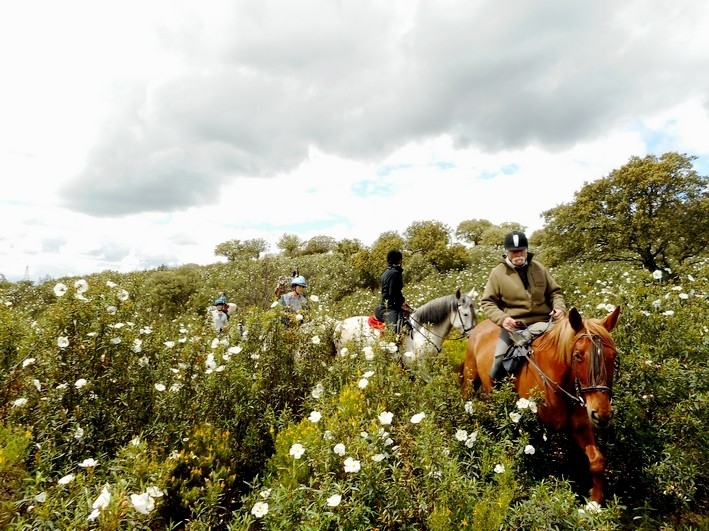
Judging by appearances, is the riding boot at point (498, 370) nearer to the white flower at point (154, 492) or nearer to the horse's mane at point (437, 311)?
the horse's mane at point (437, 311)

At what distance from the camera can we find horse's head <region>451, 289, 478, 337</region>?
25.1 ft

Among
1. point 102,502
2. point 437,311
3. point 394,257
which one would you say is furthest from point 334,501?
point 394,257

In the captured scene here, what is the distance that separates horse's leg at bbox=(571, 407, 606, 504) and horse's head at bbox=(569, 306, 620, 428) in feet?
1.20

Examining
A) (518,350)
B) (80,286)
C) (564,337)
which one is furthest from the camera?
(518,350)

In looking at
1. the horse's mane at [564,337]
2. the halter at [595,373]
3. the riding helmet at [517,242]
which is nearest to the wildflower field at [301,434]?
the halter at [595,373]

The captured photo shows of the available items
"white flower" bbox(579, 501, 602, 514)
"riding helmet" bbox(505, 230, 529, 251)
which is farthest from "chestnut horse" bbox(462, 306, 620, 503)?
"riding helmet" bbox(505, 230, 529, 251)

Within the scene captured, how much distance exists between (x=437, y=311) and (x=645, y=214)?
12.1 metres

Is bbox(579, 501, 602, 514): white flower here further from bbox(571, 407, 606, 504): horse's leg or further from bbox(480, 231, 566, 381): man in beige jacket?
bbox(480, 231, 566, 381): man in beige jacket

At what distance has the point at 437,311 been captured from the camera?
8.22m

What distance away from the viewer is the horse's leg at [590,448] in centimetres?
395

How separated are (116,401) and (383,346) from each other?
136 inches

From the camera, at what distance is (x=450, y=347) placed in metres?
9.40

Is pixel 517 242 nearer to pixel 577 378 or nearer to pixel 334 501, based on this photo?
pixel 577 378

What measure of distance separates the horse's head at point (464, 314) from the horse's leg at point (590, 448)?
3.29 metres
